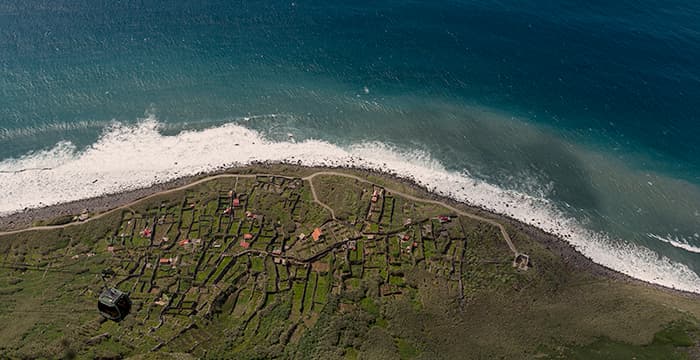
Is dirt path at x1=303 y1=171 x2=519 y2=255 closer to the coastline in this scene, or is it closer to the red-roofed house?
the coastline

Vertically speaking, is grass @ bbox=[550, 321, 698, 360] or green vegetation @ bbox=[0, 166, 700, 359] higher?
green vegetation @ bbox=[0, 166, 700, 359]

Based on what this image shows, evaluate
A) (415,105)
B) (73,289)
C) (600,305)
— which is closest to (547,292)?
(600,305)

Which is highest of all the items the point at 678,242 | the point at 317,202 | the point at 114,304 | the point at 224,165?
the point at 224,165

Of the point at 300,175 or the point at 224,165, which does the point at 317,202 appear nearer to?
the point at 300,175

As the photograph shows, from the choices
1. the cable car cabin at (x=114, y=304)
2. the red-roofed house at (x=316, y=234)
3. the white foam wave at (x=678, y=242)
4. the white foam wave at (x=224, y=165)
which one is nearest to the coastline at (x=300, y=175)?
the white foam wave at (x=224, y=165)

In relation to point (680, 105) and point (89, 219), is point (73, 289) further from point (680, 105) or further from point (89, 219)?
point (680, 105)

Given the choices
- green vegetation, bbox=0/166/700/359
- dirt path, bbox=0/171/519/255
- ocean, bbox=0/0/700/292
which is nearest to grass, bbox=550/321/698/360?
green vegetation, bbox=0/166/700/359

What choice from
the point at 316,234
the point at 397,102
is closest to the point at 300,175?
the point at 316,234
